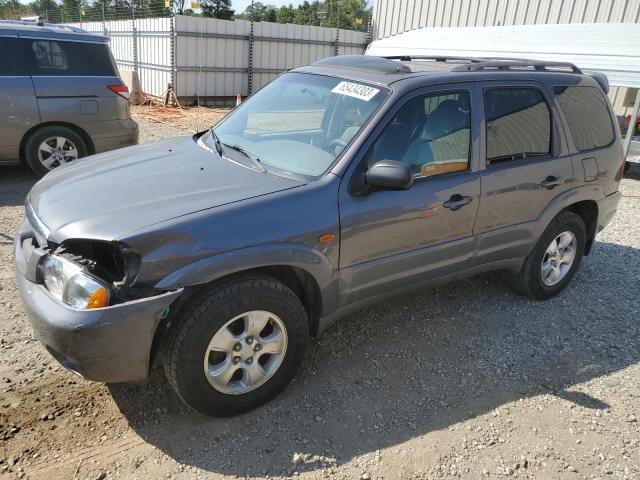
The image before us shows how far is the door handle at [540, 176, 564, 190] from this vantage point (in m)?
3.96

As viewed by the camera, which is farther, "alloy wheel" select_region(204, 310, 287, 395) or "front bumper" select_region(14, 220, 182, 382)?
"alloy wheel" select_region(204, 310, 287, 395)

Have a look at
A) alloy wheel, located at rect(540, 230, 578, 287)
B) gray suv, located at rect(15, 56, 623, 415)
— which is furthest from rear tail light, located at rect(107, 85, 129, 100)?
alloy wheel, located at rect(540, 230, 578, 287)

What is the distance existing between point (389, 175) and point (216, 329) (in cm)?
Answer: 122

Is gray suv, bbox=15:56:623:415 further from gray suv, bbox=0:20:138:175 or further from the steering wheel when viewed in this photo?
gray suv, bbox=0:20:138:175

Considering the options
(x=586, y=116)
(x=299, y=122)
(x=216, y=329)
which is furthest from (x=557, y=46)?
(x=216, y=329)

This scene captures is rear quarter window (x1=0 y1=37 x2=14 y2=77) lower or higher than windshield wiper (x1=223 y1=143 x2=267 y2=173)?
higher

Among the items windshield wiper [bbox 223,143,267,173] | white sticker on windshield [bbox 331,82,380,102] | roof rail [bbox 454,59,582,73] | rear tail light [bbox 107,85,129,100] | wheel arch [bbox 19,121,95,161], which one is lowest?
wheel arch [bbox 19,121,95,161]

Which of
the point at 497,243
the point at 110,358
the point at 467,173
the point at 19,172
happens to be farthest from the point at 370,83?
the point at 19,172

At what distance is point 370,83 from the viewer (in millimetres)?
3346

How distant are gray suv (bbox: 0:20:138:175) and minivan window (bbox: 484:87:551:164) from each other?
5265 mm

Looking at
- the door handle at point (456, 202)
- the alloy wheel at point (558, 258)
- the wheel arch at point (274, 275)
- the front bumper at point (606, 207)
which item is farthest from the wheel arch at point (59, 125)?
the front bumper at point (606, 207)

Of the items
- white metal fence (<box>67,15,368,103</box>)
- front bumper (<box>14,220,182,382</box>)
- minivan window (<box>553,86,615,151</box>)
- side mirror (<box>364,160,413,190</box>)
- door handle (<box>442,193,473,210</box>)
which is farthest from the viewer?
white metal fence (<box>67,15,368,103</box>)

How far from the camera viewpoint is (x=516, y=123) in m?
3.81

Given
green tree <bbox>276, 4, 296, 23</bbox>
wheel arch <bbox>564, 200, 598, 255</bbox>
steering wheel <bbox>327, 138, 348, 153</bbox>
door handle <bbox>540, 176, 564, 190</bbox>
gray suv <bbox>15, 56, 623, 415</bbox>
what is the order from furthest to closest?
green tree <bbox>276, 4, 296, 23</bbox> → wheel arch <bbox>564, 200, 598, 255</bbox> → door handle <bbox>540, 176, 564, 190</bbox> → steering wheel <bbox>327, 138, 348, 153</bbox> → gray suv <bbox>15, 56, 623, 415</bbox>
